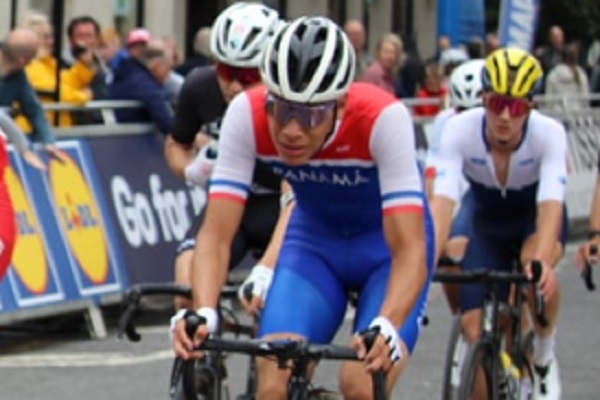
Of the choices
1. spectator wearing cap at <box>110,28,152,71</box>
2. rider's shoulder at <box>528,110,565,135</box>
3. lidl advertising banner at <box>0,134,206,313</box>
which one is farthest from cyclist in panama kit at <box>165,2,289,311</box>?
spectator wearing cap at <box>110,28,152,71</box>

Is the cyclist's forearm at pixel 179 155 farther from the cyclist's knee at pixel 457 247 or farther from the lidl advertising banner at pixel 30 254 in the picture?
the lidl advertising banner at pixel 30 254

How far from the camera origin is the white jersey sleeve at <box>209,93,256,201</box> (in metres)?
6.27

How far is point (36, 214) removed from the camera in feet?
39.7

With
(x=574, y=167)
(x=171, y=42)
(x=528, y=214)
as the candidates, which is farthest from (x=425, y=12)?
(x=528, y=214)

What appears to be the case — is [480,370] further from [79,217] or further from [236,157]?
[79,217]

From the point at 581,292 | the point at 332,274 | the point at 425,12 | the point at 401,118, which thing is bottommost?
the point at 425,12

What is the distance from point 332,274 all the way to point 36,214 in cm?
577

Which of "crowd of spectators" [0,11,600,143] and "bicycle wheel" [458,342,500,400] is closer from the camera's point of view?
"bicycle wheel" [458,342,500,400]

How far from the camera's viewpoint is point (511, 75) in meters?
8.50

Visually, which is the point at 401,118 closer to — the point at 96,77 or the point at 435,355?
the point at 435,355

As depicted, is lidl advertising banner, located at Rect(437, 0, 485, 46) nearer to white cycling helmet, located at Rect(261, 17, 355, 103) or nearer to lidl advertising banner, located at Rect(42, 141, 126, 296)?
lidl advertising banner, located at Rect(42, 141, 126, 296)

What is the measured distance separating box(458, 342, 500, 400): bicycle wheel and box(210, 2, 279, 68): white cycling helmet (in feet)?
4.77

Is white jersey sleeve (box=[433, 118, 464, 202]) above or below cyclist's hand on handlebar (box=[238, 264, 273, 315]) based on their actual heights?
below

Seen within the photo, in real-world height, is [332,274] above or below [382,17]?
above
